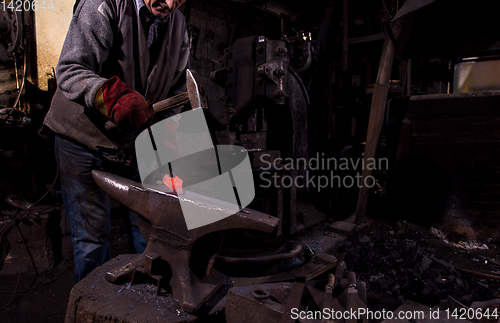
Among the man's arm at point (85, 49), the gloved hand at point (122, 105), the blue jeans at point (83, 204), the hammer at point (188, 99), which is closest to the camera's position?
the gloved hand at point (122, 105)

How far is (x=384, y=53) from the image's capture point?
3.62 metres

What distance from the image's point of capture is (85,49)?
150 cm

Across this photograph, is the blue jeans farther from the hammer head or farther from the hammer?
the hammer head

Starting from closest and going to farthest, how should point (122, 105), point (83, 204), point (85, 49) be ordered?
1. point (122, 105)
2. point (85, 49)
3. point (83, 204)

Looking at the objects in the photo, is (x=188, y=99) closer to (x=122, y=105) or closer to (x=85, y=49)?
(x=122, y=105)

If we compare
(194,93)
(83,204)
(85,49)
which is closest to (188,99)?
(194,93)

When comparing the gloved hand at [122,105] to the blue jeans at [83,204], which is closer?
the gloved hand at [122,105]

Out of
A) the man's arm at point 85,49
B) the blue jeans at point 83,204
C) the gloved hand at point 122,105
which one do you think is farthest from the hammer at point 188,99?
the blue jeans at point 83,204

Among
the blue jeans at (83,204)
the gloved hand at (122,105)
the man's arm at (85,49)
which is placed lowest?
the blue jeans at (83,204)

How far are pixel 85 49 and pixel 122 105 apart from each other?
1.44ft

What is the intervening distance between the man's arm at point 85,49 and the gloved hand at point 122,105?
0.06 m

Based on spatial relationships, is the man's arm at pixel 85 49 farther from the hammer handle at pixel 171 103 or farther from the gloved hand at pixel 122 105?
the hammer handle at pixel 171 103

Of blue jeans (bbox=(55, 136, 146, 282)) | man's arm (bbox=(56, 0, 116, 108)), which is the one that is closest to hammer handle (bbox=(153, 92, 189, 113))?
man's arm (bbox=(56, 0, 116, 108))

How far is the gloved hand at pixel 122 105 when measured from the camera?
4.36 ft
